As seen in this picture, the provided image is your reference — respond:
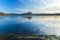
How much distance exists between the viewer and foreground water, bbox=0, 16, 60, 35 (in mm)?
3066

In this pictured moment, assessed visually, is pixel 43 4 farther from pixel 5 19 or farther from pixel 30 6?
pixel 5 19

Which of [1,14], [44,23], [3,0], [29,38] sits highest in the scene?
[3,0]

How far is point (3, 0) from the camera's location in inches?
119

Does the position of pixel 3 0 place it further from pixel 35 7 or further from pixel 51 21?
pixel 51 21

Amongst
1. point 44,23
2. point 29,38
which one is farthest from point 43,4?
point 29,38

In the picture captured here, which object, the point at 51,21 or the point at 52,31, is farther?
the point at 51,21

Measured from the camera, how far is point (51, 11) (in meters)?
3.05

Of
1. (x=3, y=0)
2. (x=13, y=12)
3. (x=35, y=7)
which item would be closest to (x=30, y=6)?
(x=35, y=7)

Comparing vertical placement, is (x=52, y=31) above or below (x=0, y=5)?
below

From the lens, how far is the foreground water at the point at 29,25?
3066mm

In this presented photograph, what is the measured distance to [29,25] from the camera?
320 centimetres

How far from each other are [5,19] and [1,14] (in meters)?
0.21

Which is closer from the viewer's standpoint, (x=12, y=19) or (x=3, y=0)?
(x=3, y=0)

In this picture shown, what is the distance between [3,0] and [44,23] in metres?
0.99
